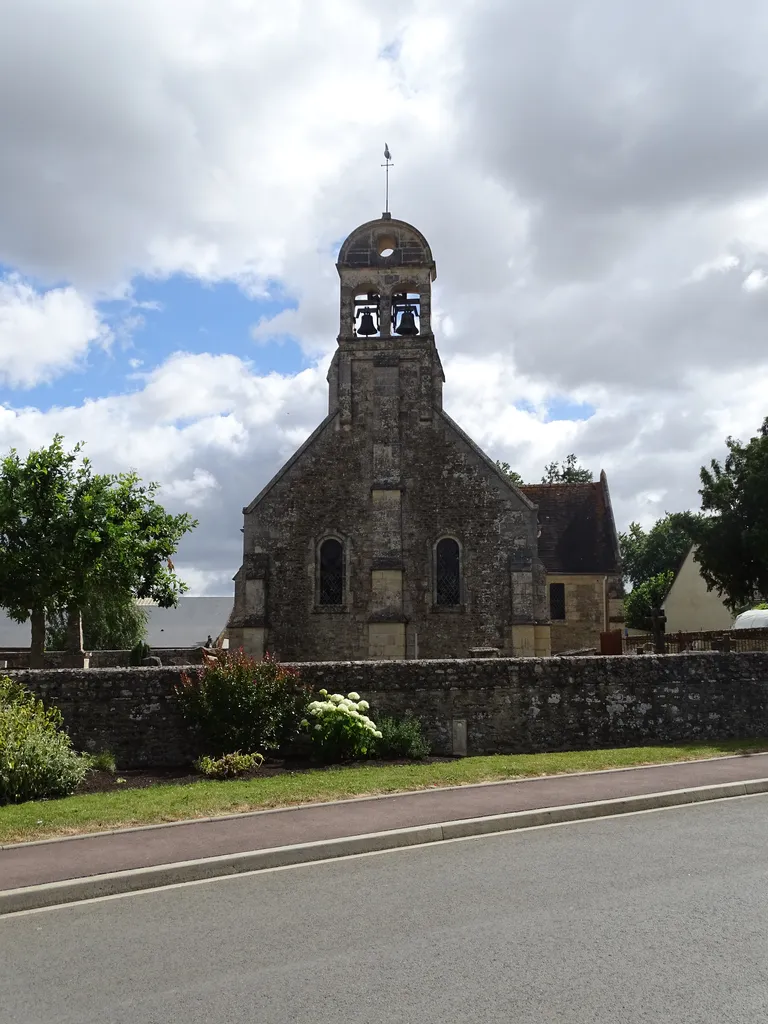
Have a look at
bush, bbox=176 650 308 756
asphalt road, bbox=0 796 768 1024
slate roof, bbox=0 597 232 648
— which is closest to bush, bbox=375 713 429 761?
bush, bbox=176 650 308 756

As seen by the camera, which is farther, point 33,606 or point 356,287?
point 356,287

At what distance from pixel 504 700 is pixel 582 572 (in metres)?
16.1

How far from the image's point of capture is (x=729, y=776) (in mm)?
11641

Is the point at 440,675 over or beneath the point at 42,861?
over

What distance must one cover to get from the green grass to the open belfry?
399 inches

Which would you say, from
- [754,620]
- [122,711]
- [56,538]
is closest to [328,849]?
[122,711]

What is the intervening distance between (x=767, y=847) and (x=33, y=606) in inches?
672

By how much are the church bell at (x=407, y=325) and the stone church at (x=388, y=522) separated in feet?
0.10

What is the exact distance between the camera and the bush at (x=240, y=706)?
13258mm

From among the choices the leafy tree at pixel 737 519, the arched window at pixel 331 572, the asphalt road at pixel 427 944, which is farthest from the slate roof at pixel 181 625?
the asphalt road at pixel 427 944

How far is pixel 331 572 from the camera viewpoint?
982 inches

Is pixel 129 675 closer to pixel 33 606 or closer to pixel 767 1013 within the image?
Result: pixel 33 606

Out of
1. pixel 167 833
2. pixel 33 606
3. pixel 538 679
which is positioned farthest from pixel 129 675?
pixel 33 606

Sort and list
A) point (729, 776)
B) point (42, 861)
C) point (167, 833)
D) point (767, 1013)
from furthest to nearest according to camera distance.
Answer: point (729, 776), point (167, 833), point (42, 861), point (767, 1013)
